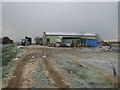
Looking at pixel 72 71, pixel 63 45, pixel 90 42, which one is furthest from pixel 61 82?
pixel 90 42

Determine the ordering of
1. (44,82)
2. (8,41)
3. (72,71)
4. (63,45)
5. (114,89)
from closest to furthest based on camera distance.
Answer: (114,89)
(44,82)
(72,71)
(63,45)
(8,41)

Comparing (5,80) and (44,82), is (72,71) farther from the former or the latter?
(5,80)

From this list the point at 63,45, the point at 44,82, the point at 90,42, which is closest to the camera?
the point at 44,82

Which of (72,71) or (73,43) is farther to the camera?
(73,43)

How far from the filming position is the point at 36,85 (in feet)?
19.7

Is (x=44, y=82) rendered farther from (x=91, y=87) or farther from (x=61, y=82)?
(x=91, y=87)

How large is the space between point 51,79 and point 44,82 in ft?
1.55

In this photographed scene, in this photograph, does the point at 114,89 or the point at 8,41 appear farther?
the point at 8,41

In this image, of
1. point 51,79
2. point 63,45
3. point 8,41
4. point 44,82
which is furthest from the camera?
point 8,41

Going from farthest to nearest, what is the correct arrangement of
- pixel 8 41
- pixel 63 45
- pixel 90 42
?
1. pixel 8 41
2. pixel 90 42
3. pixel 63 45

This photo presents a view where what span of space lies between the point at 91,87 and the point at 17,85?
2.62 meters

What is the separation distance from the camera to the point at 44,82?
20.8ft

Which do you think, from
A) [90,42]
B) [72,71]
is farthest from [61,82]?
[90,42]

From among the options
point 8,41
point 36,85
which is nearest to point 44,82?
point 36,85
